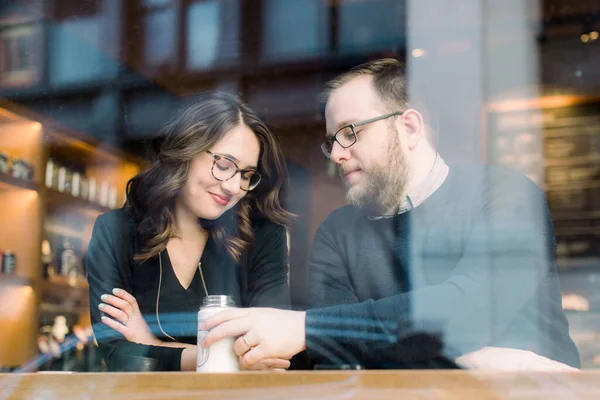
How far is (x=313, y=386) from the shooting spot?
1128 mm

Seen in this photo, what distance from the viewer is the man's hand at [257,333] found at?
126 cm

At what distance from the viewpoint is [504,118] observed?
2.79 meters

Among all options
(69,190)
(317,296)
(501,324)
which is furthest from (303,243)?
(69,190)

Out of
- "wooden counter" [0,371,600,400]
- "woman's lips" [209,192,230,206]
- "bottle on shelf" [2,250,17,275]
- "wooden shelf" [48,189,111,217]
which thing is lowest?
"wooden counter" [0,371,600,400]

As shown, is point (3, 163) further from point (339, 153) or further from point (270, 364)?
point (270, 364)

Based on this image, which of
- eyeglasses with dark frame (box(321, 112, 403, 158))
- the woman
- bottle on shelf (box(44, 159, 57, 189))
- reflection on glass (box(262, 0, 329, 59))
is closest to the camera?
eyeglasses with dark frame (box(321, 112, 403, 158))

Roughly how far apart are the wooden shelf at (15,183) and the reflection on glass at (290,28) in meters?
1.35

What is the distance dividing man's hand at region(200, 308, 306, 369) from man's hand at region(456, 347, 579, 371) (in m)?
0.33

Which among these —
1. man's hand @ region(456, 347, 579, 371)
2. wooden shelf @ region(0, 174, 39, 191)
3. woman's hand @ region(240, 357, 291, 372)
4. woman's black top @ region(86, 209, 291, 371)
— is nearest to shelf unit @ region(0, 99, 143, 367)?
wooden shelf @ region(0, 174, 39, 191)

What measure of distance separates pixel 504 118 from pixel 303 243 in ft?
4.38

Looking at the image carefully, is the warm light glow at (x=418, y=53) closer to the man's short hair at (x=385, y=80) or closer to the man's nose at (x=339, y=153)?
the man's short hair at (x=385, y=80)

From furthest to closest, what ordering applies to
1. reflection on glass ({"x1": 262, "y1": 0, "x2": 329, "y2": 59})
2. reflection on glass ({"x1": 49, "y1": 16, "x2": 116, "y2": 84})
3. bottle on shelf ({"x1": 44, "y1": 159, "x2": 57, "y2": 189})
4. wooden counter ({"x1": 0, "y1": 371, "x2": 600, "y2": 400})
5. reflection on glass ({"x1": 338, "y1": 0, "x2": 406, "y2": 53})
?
bottle on shelf ({"x1": 44, "y1": 159, "x2": 57, "y2": 189}) → reflection on glass ({"x1": 49, "y1": 16, "x2": 116, "y2": 84}) → reflection on glass ({"x1": 262, "y1": 0, "x2": 329, "y2": 59}) → reflection on glass ({"x1": 338, "y1": 0, "x2": 406, "y2": 53}) → wooden counter ({"x1": 0, "y1": 371, "x2": 600, "y2": 400})

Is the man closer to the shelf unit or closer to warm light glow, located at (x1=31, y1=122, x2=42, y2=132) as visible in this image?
the shelf unit

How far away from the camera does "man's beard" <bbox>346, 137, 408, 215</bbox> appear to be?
165 centimetres
